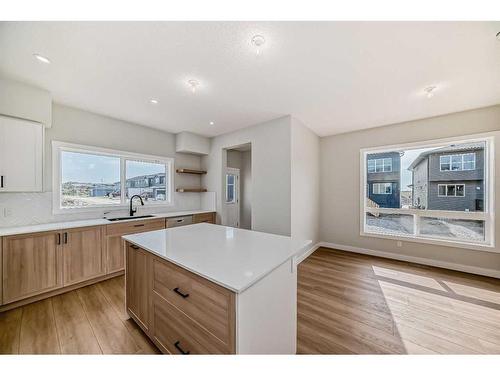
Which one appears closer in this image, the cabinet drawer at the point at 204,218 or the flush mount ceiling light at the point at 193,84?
the flush mount ceiling light at the point at 193,84

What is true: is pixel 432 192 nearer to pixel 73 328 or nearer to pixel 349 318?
pixel 349 318

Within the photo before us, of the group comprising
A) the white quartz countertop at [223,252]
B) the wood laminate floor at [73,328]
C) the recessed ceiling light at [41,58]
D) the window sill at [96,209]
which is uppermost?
the recessed ceiling light at [41,58]

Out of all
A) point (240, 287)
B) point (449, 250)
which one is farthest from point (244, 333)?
point (449, 250)

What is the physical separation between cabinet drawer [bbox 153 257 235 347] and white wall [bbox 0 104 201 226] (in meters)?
2.61

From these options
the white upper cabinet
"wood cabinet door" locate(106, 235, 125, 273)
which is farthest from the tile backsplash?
"wood cabinet door" locate(106, 235, 125, 273)

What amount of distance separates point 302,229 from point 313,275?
0.88m

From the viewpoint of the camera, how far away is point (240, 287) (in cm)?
90

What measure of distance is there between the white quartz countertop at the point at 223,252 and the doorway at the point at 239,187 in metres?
3.63

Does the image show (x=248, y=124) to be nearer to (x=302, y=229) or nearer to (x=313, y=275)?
(x=302, y=229)

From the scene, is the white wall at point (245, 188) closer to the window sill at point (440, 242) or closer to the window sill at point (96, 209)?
the window sill at point (96, 209)

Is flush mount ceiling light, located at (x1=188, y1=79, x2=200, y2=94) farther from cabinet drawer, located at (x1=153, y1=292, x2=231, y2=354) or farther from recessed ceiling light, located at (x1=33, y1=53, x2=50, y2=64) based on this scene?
cabinet drawer, located at (x1=153, y1=292, x2=231, y2=354)

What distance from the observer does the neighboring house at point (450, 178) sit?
121 inches

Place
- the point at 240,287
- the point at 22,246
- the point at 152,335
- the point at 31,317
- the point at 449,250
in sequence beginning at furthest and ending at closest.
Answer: the point at 449,250
the point at 22,246
the point at 31,317
the point at 152,335
the point at 240,287

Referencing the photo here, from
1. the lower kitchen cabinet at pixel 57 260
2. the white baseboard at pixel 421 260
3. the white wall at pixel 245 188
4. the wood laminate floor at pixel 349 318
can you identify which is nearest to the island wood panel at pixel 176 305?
the lower kitchen cabinet at pixel 57 260
